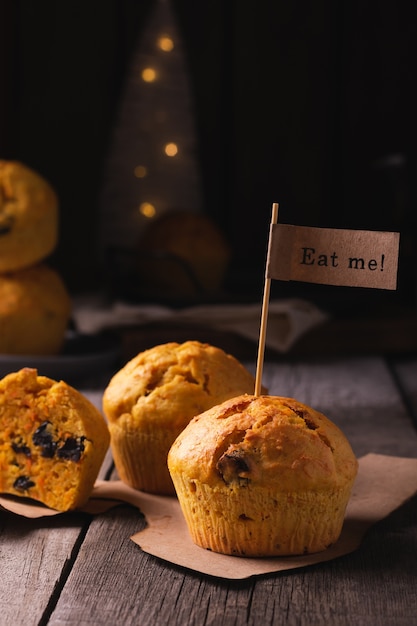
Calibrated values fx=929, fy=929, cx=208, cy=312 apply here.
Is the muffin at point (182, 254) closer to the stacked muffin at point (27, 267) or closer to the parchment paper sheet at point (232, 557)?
the stacked muffin at point (27, 267)

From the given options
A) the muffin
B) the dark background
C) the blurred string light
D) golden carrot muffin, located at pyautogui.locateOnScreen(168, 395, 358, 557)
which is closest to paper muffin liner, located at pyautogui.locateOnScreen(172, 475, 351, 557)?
golden carrot muffin, located at pyautogui.locateOnScreen(168, 395, 358, 557)

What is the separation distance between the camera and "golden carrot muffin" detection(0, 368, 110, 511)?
4.08 feet

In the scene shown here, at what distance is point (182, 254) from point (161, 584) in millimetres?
1584

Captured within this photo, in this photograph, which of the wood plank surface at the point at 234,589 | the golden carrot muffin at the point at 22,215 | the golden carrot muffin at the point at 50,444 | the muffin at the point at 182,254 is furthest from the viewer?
the muffin at the point at 182,254

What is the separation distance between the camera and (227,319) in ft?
7.81

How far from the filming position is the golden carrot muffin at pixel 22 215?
193 centimetres

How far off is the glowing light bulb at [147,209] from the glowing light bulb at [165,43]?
48 centimetres

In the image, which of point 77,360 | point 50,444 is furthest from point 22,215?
point 50,444

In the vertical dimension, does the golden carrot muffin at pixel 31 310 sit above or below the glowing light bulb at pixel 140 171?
below

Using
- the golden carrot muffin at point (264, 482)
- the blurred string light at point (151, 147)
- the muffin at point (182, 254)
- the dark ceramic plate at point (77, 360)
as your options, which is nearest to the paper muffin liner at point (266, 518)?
the golden carrot muffin at point (264, 482)

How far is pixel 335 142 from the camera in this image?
3227 mm

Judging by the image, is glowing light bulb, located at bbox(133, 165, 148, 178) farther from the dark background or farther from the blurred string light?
the dark background

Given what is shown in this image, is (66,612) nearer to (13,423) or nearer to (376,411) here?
(13,423)

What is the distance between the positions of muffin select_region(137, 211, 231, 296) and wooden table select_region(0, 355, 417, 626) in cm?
134
